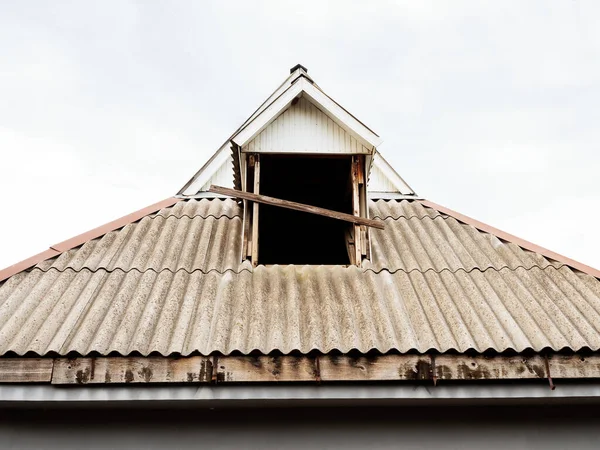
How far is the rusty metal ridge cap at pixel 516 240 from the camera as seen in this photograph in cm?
629

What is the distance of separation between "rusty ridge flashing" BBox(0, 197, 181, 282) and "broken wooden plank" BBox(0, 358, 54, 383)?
167 cm

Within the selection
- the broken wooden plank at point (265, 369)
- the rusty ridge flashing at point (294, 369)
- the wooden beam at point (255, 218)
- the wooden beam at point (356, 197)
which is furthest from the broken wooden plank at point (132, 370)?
the wooden beam at point (356, 197)

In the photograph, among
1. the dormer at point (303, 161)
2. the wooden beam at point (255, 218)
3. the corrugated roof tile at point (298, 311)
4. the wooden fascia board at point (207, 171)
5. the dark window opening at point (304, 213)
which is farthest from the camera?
the wooden fascia board at point (207, 171)

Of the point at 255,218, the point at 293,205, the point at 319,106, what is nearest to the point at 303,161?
the point at 319,106

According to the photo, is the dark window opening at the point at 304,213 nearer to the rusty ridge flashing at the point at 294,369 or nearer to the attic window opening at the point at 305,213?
the attic window opening at the point at 305,213

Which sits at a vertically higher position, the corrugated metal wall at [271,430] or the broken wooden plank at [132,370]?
the broken wooden plank at [132,370]

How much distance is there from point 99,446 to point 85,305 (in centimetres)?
130

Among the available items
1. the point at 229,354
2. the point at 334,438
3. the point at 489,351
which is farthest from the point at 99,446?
the point at 489,351

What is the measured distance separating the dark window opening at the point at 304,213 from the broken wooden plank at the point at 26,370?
136 inches

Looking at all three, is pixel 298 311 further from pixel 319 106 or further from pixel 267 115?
pixel 319 106

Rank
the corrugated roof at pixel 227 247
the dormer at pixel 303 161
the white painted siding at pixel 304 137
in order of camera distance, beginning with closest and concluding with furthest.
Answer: the corrugated roof at pixel 227 247
the dormer at pixel 303 161
the white painted siding at pixel 304 137

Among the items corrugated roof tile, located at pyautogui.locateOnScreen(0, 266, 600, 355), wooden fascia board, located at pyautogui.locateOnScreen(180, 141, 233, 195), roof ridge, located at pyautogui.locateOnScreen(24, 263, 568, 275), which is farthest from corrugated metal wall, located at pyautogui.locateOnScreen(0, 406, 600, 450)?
wooden fascia board, located at pyautogui.locateOnScreen(180, 141, 233, 195)

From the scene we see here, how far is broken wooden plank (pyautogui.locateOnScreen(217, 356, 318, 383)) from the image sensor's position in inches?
174

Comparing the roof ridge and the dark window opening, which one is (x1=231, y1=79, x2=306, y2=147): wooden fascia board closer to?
the dark window opening
